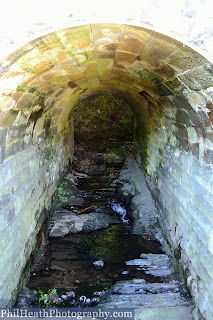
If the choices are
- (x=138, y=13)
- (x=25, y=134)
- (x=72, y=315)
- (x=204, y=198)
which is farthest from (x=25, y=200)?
(x=138, y=13)

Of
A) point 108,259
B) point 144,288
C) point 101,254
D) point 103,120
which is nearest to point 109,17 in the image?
point 144,288

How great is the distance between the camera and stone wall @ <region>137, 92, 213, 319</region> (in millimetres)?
3340

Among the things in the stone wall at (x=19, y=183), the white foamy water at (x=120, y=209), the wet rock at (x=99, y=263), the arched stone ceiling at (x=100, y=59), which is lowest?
the wet rock at (x=99, y=263)

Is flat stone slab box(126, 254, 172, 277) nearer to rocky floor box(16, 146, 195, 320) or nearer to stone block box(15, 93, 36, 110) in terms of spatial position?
rocky floor box(16, 146, 195, 320)

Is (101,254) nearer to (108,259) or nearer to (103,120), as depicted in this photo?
(108,259)

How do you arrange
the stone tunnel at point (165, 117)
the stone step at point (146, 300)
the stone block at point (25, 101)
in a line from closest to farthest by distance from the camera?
the stone tunnel at point (165, 117) < the stone block at point (25, 101) < the stone step at point (146, 300)

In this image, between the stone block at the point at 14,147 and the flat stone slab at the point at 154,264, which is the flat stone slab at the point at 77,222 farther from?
the stone block at the point at 14,147

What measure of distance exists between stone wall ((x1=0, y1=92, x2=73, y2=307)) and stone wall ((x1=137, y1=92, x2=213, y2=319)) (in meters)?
2.42

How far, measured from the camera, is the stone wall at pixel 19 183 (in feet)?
11.3

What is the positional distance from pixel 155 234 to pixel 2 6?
5.34 meters

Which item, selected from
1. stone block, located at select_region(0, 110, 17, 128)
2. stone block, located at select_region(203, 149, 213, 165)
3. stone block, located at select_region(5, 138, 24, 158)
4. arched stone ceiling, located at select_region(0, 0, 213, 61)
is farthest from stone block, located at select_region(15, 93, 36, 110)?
stone block, located at select_region(203, 149, 213, 165)

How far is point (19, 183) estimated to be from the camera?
162 inches

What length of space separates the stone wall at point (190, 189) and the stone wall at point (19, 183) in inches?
95.3

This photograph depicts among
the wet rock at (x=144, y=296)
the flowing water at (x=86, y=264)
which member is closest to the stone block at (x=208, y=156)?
the wet rock at (x=144, y=296)
